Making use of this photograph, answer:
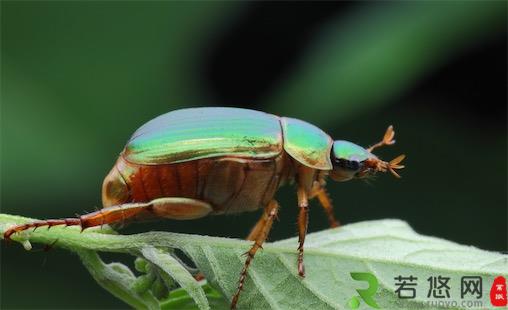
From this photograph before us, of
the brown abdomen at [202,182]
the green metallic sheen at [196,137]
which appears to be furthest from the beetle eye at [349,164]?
the green metallic sheen at [196,137]

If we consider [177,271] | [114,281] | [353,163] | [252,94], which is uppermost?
[353,163]

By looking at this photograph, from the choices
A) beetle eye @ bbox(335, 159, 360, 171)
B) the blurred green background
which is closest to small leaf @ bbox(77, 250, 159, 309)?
beetle eye @ bbox(335, 159, 360, 171)

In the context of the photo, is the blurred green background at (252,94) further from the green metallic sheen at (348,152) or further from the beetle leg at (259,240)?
the beetle leg at (259,240)

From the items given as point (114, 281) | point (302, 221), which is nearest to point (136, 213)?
point (114, 281)

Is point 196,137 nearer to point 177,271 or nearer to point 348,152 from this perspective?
point 177,271

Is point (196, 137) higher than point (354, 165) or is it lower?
higher

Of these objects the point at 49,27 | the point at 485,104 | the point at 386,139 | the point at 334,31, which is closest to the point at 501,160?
the point at 485,104

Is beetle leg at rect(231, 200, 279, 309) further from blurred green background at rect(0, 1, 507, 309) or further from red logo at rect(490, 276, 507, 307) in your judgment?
blurred green background at rect(0, 1, 507, 309)

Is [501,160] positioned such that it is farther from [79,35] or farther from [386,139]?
[79,35]
